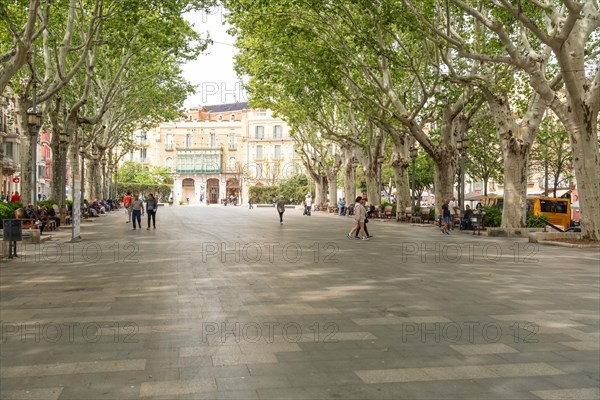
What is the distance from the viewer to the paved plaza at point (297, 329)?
4.39 m

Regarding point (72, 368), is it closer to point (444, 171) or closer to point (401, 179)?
point (444, 171)

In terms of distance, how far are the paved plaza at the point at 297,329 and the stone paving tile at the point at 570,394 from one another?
0.05 feet

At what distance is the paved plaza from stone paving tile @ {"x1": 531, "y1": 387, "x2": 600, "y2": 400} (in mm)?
14

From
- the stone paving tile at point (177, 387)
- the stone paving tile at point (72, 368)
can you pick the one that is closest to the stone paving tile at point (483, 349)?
the stone paving tile at point (177, 387)

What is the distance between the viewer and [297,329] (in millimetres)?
6145

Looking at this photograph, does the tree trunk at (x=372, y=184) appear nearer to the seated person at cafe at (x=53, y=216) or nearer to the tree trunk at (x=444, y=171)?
the tree trunk at (x=444, y=171)

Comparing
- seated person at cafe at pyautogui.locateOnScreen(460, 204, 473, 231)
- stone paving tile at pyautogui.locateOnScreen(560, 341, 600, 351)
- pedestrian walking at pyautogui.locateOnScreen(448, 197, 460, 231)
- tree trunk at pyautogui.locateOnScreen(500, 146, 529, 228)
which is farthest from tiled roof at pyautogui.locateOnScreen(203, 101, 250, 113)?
stone paving tile at pyautogui.locateOnScreen(560, 341, 600, 351)

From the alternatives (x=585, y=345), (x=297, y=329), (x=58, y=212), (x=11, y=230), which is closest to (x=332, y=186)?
(x=58, y=212)

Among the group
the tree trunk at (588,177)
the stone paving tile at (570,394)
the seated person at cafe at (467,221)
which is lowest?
the stone paving tile at (570,394)

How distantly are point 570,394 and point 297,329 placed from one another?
2742 mm

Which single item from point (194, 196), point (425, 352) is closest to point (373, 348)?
point (425, 352)

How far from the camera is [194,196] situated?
90.5 meters

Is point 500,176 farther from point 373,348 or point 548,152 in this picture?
point 373,348

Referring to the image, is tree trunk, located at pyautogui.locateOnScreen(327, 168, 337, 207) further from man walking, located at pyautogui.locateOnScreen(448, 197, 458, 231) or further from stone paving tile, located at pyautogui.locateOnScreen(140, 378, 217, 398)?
stone paving tile, located at pyautogui.locateOnScreen(140, 378, 217, 398)
